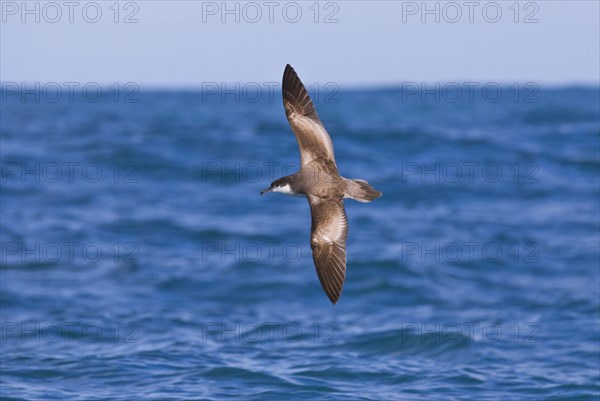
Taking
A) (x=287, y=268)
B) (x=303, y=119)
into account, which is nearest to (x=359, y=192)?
(x=303, y=119)

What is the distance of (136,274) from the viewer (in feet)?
54.9

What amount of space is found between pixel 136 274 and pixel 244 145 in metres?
11.3

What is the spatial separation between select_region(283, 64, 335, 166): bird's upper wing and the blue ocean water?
2.99 metres

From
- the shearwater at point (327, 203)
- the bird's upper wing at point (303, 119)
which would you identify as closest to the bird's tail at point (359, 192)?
the shearwater at point (327, 203)

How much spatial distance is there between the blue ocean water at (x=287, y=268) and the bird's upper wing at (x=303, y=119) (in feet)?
9.81

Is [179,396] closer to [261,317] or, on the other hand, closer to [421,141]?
[261,317]

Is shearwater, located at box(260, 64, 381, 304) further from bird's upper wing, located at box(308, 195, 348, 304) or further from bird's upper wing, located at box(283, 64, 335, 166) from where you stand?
bird's upper wing, located at box(283, 64, 335, 166)

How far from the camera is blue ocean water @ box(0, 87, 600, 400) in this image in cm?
1142

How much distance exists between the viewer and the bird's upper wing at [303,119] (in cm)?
895

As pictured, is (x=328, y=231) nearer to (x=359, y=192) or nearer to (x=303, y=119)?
(x=359, y=192)

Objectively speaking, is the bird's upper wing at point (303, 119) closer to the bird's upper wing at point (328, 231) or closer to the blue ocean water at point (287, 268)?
the bird's upper wing at point (328, 231)

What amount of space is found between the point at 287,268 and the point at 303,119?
800 cm

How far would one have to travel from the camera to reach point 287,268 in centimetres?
1702

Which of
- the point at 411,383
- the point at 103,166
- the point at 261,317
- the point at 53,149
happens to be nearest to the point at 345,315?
the point at 261,317
